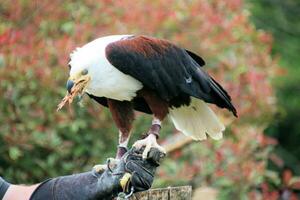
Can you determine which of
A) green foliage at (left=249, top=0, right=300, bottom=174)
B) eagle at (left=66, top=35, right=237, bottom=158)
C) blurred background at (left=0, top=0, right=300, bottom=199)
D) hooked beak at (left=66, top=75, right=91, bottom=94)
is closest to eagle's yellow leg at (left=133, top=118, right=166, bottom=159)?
eagle at (left=66, top=35, right=237, bottom=158)

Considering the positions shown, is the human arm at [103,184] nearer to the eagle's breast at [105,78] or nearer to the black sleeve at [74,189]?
the black sleeve at [74,189]

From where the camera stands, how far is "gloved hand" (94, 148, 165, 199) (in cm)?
374

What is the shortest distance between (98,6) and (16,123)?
121cm

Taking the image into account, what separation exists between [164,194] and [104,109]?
263cm

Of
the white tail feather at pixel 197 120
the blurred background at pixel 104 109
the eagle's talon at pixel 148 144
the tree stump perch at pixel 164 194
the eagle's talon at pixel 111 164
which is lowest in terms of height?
the blurred background at pixel 104 109

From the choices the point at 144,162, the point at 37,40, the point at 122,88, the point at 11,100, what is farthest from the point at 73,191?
the point at 37,40

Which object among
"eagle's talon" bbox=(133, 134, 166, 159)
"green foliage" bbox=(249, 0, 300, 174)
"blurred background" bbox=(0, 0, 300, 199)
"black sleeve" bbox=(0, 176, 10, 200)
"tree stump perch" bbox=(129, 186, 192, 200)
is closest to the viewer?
"tree stump perch" bbox=(129, 186, 192, 200)

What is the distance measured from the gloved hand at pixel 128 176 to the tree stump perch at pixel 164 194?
5 cm

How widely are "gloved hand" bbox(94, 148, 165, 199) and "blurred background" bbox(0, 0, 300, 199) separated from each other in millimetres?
1981

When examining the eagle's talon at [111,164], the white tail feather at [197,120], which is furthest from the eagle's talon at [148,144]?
the white tail feather at [197,120]

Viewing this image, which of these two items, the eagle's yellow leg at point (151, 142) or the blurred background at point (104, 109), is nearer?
the eagle's yellow leg at point (151, 142)

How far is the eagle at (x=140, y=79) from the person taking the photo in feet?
13.7

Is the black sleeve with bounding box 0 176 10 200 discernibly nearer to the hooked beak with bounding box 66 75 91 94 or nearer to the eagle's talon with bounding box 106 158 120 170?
the eagle's talon with bounding box 106 158 120 170

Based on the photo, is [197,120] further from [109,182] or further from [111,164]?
[109,182]
